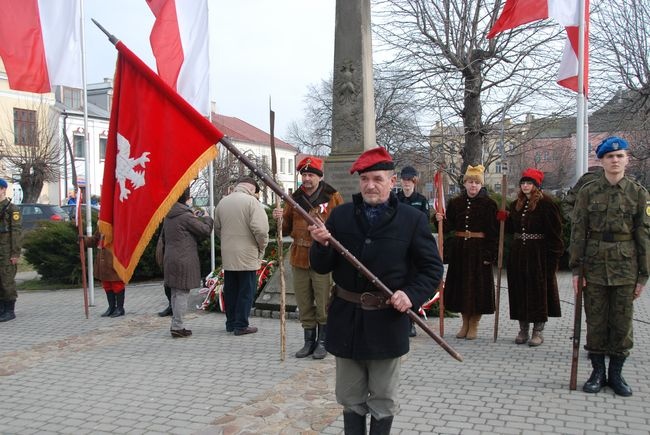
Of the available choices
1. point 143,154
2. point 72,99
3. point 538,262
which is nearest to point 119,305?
point 143,154

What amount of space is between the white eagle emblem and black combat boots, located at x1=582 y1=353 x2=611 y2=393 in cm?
391

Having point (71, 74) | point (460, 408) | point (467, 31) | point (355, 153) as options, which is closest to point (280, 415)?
point (460, 408)

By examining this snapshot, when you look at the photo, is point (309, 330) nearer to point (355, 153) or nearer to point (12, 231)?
point (355, 153)

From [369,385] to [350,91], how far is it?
6199mm

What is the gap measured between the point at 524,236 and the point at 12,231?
22.3 ft

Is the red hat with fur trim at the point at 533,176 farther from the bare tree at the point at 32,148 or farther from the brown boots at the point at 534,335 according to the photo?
the bare tree at the point at 32,148

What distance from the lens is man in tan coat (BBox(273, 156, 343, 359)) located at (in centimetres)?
622

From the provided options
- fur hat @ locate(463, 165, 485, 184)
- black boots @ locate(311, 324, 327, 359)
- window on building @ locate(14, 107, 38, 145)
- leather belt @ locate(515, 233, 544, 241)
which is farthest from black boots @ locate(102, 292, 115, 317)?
window on building @ locate(14, 107, 38, 145)

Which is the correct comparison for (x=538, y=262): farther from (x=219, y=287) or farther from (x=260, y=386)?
(x=219, y=287)

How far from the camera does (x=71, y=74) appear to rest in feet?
29.3

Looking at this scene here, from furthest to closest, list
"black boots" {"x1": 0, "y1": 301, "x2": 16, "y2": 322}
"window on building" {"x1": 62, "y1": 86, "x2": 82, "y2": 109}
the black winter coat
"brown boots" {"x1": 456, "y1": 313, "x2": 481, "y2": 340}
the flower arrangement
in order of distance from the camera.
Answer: "window on building" {"x1": 62, "y1": 86, "x2": 82, "y2": 109}
the flower arrangement
"black boots" {"x1": 0, "y1": 301, "x2": 16, "y2": 322}
"brown boots" {"x1": 456, "y1": 313, "x2": 481, "y2": 340}
the black winter coat

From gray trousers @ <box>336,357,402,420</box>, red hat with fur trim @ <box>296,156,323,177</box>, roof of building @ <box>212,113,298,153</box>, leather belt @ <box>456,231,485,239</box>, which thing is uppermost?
roof of building @ <box>212,113,298,153</box>

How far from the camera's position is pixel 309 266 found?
6.26 metres

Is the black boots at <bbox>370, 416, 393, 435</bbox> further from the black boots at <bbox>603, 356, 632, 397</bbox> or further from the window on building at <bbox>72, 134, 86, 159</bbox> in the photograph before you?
the window on building at <bbox>72, 134, 86, 159</bbox>
